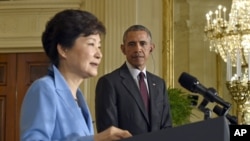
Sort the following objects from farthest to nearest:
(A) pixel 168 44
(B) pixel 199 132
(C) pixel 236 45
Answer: (A) pixel 168 44, (C) pixel 236 45, (B) pixel 199 132

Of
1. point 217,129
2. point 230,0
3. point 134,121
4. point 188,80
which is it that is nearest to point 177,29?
point 230,0

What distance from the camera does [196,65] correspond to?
5.22 m

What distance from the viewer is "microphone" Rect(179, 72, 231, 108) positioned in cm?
216

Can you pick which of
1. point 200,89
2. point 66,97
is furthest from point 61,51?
point 200,89

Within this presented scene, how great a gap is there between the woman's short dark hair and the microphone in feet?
1.72

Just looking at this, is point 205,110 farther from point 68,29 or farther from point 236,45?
point 236,45

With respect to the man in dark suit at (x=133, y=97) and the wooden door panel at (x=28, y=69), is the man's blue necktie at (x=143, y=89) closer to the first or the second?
the man in dark suit at (x=133, y=97)

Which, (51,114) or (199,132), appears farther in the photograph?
(51,114)

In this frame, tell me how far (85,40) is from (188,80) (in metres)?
0.59

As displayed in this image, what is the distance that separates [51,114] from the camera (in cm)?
164

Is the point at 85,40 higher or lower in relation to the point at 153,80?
higher

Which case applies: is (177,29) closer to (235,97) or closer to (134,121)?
(235,97)

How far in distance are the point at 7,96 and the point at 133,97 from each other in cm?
302

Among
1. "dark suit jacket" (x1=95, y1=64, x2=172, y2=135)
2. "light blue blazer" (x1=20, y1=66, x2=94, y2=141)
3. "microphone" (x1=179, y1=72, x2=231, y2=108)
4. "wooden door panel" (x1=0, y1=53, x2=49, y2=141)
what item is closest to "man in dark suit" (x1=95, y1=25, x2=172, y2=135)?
"dark suit jacket" (x1=95, y1=64, x2=172, y2=135)
